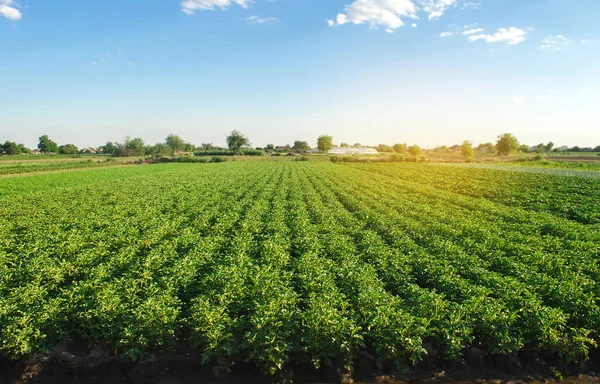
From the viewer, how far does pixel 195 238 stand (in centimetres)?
1326

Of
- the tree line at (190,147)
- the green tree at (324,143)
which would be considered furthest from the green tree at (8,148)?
the green tree at (324,143)

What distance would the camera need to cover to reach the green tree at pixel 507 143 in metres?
130

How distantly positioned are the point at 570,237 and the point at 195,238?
16364 millimetres

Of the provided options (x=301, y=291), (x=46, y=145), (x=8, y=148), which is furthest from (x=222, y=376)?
(x=46, y=145)

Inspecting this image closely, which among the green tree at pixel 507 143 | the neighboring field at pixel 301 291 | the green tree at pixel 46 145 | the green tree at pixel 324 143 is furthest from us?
the green tree at pixel 324 143

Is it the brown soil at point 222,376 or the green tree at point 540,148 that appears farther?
the green tree at point 540,148

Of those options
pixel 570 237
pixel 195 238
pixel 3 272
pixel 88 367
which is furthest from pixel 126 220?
pixel 570 237

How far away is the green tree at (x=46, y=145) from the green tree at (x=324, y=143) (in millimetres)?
129719

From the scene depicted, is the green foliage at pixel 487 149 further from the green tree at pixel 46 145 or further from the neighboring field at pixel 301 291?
the green tree at pixel 46 145

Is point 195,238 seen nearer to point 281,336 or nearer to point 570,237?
point 281,336

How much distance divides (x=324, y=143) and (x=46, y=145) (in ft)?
441

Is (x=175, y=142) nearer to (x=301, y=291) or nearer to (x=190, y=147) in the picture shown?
(x=190, y=147)

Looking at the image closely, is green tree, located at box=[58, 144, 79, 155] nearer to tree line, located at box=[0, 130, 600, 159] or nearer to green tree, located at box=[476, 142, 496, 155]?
tree line, located at box=[0, 130, 600, 159]

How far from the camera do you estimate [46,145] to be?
14800cm
